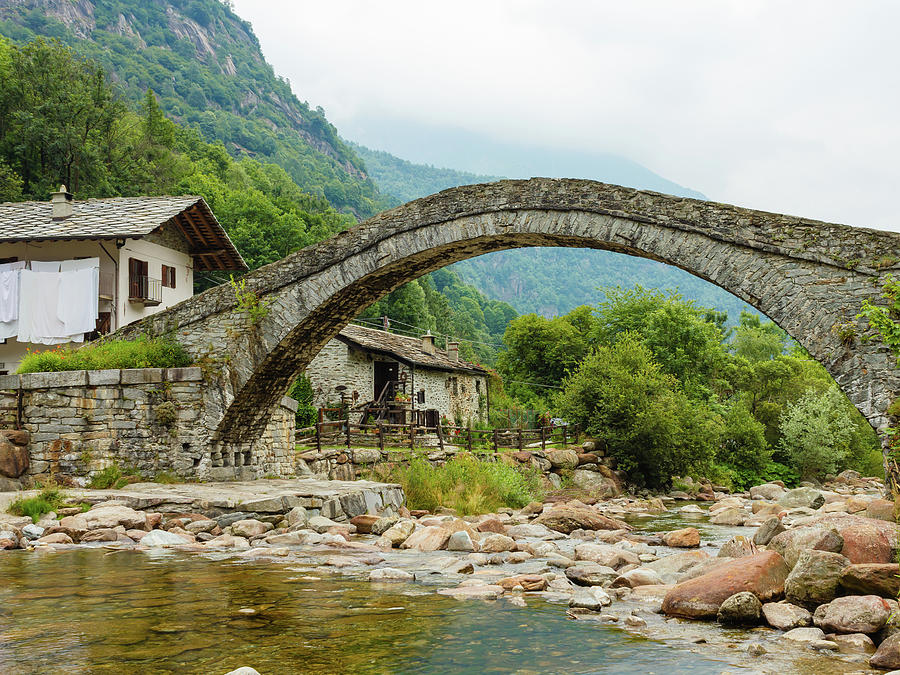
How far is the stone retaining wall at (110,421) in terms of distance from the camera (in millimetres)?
11008

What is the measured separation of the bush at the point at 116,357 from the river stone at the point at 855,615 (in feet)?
32.0


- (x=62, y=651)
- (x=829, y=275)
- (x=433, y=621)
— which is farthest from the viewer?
(x=829, y=275)

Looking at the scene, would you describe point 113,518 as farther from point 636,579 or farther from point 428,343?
point 428,343

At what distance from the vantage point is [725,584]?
5465mm

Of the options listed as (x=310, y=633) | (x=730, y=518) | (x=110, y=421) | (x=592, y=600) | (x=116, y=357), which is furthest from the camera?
(x=730, y=518)

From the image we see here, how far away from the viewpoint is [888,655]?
4.07 meters

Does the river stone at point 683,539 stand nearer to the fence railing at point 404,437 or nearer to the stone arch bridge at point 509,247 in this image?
the stone arch bridge at point 509,247

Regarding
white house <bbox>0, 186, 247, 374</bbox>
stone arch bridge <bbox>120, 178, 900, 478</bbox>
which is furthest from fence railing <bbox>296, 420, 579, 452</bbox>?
white house <bbox>0, 186, 247, 374</bbox>

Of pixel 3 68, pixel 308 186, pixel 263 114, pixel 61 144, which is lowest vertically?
pixel 61 144

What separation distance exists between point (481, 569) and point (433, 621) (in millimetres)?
2340

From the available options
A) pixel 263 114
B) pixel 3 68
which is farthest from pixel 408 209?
pixel 263 114

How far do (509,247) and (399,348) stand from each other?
16.2 metres

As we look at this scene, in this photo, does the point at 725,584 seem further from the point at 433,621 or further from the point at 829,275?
the point at 829,275

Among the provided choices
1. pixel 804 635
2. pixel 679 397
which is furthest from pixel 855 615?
pixel 679 397
